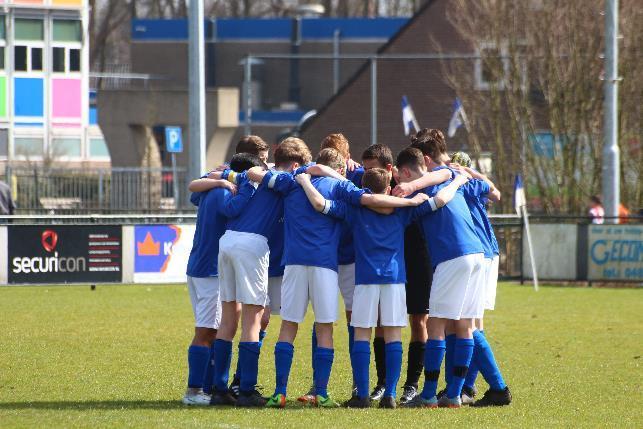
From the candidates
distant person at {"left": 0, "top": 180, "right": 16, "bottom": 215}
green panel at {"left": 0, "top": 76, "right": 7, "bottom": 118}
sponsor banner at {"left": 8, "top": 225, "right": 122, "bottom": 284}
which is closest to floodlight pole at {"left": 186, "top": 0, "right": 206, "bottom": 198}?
sponsor banner at {"left": 8, "top": 225, "right": 122, "bottom": 284}

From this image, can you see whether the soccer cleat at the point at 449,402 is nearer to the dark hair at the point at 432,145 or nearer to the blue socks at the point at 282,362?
the blue socks at the point at 282,362

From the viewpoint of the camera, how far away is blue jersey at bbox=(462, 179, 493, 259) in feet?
34.2

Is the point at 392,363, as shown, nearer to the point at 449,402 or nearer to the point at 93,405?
the point at 449,402

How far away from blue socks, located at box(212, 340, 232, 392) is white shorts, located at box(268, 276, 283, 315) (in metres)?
0.58

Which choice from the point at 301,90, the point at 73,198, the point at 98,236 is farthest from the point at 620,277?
the point at 301,90

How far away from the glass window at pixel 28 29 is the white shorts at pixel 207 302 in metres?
43.6

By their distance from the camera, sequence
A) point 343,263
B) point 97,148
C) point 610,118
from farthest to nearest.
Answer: point 97,148 → point 610,118 → point 343,263

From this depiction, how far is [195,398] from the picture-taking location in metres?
10.2

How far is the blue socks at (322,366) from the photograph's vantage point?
9969 millimetres

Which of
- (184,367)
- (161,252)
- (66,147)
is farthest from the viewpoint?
(66,147)

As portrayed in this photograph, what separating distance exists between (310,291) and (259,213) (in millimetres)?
717

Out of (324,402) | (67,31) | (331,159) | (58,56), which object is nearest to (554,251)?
(331,159)

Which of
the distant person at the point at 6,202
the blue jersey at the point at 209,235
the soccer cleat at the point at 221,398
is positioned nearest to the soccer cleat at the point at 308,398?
the soccer cleat at the point at 221,398

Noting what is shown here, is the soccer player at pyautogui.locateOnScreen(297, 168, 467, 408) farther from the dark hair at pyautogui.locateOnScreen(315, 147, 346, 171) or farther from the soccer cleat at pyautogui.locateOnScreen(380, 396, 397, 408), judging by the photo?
the dark hair at pyautogui.locateOnScreen(315, 147, 346, 171)
